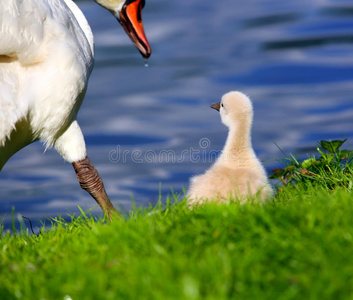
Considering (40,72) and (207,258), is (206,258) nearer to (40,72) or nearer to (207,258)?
(207,258)

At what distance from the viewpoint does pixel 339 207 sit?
3322mm

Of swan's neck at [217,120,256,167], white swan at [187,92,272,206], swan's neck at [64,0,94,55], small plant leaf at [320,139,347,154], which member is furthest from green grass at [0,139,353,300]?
swan's neck at [64,0,94,55]

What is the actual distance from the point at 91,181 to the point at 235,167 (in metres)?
1.63

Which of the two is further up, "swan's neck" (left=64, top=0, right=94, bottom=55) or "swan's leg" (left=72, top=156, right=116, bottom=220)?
"swan's neck" (left=64, top=0, right=94, bottom=55)

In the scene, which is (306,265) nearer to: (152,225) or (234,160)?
(152,225)

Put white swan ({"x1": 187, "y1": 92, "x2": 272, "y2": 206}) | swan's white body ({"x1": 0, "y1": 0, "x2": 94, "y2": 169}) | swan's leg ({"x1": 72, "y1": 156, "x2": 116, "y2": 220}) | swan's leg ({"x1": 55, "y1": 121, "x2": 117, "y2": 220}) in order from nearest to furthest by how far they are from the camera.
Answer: swan's white body ({"x1": 0, "y1": 0, "x2": 94, "y2": 169}) < white swan ({"x1": 187, "y1": 92, "x2": 272, "y2": 206}) < swan's leg ({"x1": 55, "y1": 121, "x2": 117, "y2": 220}) < swan's leg ({"x1": 72, "y1": 156, "x2": 116, "y2": 220})

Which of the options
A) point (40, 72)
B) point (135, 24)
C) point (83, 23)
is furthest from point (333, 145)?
point (40, 72)

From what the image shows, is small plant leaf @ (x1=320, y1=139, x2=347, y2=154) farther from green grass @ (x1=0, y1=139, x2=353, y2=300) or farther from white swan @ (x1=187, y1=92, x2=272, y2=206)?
green grass @ (x1=0, y1=139, x2=353, y2=300)

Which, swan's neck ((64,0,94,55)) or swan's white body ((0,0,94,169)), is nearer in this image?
swan's white body ((0,0,94,169))

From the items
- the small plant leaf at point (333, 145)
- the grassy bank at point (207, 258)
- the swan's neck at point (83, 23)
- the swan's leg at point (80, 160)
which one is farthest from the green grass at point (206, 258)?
the swan's neck at point (83, 23)

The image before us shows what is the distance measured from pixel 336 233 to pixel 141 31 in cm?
350

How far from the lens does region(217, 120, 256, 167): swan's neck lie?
4809mm

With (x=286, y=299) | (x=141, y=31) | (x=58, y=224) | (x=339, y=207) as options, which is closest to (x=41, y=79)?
(x=58, y=224)

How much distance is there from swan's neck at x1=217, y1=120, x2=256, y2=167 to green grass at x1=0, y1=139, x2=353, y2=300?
1220 mm
